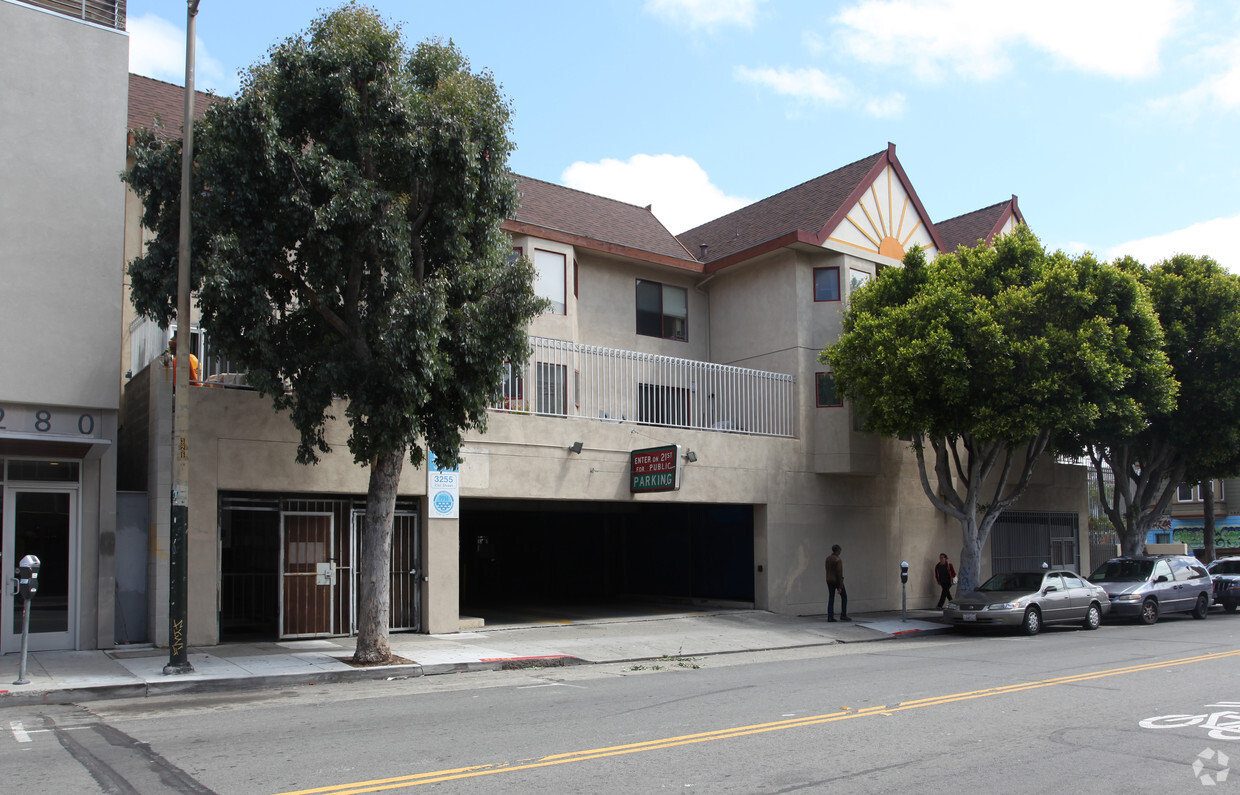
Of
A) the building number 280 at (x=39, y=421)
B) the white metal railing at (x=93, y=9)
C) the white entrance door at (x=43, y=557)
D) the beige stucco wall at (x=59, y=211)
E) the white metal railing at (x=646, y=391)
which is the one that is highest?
the white metal railing at (x=93, y=9)

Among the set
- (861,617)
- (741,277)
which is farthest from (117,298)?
(861,617)

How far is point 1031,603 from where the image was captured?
1970cm

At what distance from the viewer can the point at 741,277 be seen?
25078mm

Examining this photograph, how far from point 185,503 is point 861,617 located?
15.4 meters

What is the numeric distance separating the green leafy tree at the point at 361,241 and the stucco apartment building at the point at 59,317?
1.76 metres

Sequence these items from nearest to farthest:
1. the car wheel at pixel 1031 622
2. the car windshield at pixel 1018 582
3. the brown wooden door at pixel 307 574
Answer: the brown wooden door at pixel 307 574
the car wheel at pixel 1031 622
the car windshield at pixel 1018 582

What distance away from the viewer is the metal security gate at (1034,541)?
2789cm

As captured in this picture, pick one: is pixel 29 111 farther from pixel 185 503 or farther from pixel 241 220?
pixel 185 503

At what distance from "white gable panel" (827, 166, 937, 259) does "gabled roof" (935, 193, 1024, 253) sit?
251 centimetres

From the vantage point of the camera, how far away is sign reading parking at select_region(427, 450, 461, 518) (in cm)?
1764

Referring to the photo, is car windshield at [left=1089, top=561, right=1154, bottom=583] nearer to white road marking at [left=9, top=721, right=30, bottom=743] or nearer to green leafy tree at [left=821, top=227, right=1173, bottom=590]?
green leafy tree at [left=821, top=227, right=1173, bottom=590]

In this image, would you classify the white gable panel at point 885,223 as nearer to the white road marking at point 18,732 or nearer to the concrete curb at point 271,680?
the concrete curb at point 271,680

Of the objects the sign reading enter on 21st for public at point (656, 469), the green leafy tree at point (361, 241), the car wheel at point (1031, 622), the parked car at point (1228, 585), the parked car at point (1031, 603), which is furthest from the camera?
the parked car at point (1228, 585)

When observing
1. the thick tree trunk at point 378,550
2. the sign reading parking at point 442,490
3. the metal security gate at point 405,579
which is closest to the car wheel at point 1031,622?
the sign reading parking at point 442,490
